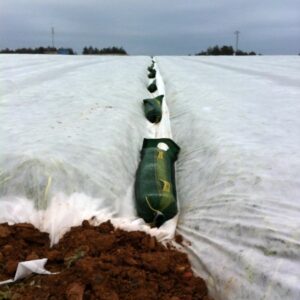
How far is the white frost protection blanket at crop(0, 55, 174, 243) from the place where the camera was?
2.05 metres

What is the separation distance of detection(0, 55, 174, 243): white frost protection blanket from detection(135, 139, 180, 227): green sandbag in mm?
58

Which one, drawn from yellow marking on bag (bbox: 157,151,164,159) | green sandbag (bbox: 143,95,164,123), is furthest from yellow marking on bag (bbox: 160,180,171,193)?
green sandbag (bbox: 143,95,164,123)

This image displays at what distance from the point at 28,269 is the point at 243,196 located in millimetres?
954

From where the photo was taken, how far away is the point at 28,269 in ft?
5.47

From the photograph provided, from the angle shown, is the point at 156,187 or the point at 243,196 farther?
the point at 156,187

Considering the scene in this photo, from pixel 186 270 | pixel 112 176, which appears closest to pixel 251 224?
pixel 186 270

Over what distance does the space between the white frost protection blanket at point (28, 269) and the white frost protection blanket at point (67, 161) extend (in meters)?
0.26

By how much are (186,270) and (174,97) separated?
Result: 301 cm

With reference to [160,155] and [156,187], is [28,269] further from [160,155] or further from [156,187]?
[160,155]

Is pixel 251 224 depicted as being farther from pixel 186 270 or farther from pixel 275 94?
pixel 275 94

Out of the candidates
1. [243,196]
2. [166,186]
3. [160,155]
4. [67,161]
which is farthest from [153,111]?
[243,196]

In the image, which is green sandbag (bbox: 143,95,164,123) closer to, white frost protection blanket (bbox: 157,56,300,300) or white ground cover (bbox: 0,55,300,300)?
white ground cover (bbox: 0,55,300,300)

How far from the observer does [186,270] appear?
72.1 inches

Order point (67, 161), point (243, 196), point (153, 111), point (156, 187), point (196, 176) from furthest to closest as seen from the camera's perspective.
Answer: point (153, 111) → point (196, 176) → point (156, 187) → point (67, 161) → point (243, 196)
